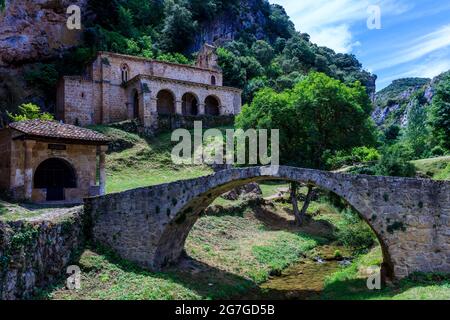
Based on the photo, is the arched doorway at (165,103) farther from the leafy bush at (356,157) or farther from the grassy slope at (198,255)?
the leafy bush at (356,157)

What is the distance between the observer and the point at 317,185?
50.6ft

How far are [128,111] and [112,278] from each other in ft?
117

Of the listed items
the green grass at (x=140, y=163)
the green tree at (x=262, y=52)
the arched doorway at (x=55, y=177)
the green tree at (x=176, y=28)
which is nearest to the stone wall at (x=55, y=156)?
the arched doorway at (x=55, y=177)

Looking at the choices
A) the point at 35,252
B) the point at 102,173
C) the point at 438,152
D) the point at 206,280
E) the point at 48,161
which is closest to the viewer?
the point at 35,252

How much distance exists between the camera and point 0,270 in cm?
1122

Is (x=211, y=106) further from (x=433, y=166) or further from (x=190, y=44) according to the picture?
(x=190, y=44)

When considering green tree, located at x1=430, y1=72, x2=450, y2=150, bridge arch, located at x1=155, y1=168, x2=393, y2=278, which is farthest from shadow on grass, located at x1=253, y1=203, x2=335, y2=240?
green tree, located at x1=430, y1=72, x2=450, y2=150

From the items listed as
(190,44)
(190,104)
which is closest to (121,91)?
(190,104)

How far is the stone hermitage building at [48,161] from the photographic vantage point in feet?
72.5

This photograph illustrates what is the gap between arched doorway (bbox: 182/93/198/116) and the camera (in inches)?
2127

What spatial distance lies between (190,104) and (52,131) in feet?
108

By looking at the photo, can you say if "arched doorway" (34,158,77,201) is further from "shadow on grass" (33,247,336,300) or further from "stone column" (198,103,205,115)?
"stone column" (198,103,205,115)
